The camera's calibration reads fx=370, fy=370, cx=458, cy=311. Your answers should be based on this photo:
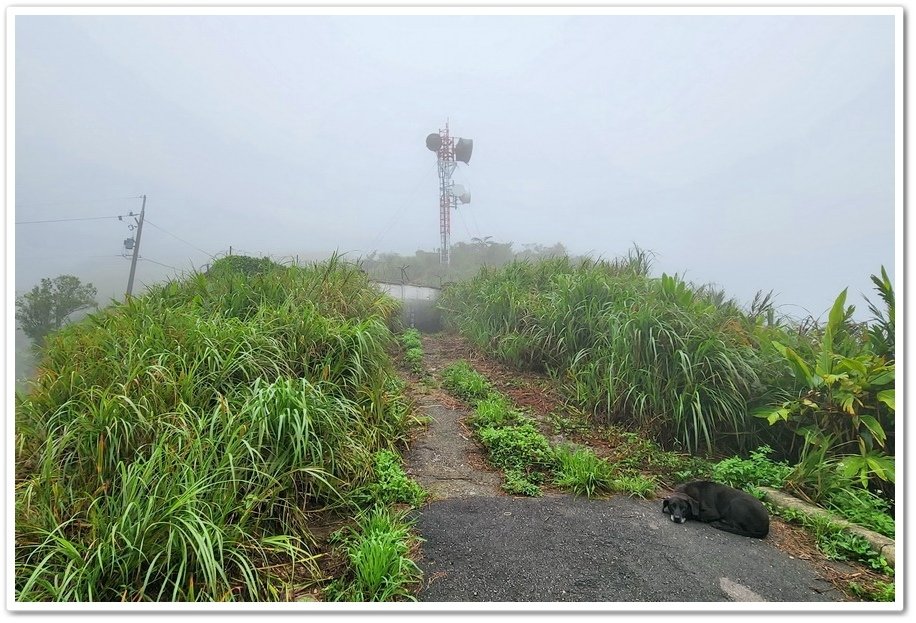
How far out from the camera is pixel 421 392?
3650 mm

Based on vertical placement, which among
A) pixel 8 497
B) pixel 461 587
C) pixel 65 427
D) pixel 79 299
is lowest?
pixel 461 587

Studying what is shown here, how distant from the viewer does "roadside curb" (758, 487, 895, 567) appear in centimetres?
161

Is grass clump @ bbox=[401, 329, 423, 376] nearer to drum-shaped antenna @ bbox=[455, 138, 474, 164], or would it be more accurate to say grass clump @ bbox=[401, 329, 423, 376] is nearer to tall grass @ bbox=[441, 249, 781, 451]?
tall grass @ bbox=[441, 249, 781, 451]

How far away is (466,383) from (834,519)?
2600 mm

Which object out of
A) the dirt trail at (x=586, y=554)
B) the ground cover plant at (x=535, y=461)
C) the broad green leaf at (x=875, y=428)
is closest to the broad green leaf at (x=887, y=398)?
the broad green leaf at (x=875, y=428)

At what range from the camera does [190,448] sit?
5.27ft

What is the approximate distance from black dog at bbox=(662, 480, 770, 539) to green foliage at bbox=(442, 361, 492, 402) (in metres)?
1.87

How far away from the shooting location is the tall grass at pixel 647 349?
2.72 meters

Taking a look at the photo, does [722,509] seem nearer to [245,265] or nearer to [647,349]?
[647,349]

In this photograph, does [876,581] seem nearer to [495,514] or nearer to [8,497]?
[495,514]

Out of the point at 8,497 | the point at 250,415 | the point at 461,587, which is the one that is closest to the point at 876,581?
the point at 461,587

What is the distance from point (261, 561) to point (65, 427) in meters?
1.24

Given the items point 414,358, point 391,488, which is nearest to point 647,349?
point 391,488

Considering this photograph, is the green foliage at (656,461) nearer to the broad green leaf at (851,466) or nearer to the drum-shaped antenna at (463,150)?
the broad green leaf at (851,466)
